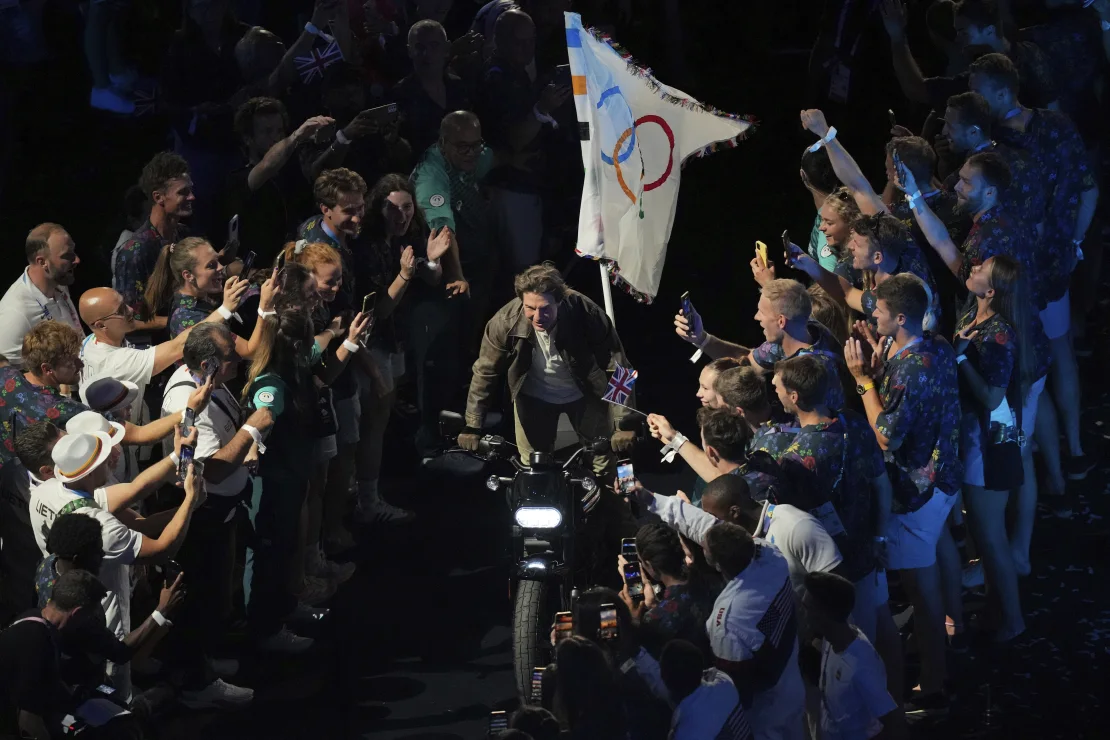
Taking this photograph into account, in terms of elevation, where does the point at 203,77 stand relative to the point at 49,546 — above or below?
above

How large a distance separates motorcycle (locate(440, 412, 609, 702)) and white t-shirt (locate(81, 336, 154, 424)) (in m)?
1.59

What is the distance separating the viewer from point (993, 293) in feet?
25.3

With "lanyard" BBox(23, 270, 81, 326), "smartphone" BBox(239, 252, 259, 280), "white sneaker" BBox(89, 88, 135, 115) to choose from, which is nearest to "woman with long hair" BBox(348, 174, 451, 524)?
"smartphone" BBox(239, 252, 259, 280)

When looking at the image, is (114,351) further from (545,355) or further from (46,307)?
(545,355)

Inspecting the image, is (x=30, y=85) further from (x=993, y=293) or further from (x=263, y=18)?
(x=993, y=293)

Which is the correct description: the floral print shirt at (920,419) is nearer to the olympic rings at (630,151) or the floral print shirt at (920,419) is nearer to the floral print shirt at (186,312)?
the olympic rings at (630,151)

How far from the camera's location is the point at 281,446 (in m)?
7.68

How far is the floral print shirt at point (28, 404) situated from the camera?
23.0ft

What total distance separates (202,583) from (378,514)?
6.79 ft

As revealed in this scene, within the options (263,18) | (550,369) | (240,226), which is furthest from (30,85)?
(550,369)

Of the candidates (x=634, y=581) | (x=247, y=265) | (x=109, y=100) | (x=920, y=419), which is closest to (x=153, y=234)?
(x=247, y=265)

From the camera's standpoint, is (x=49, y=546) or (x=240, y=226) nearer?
(x=49, y=546)

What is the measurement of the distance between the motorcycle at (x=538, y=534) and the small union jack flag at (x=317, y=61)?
4.40m

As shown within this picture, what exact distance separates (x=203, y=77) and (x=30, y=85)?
18.9ft
